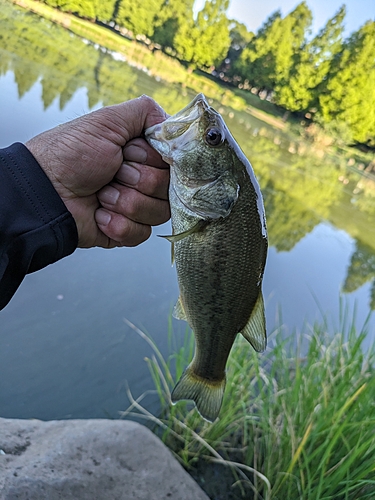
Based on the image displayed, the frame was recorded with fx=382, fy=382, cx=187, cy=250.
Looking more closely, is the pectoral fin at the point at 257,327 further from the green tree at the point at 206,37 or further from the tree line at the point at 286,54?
the green tree at the point at 206,37

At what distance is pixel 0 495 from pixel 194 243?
1.50 meters

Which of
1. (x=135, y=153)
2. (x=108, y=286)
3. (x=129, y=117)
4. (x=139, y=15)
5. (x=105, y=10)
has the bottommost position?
(x=108, y=286)

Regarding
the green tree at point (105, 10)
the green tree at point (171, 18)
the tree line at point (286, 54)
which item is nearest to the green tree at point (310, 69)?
the tree line at point (286, 54)

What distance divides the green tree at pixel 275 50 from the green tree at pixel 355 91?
16.3 feet

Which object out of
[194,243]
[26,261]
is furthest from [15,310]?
[194,243]

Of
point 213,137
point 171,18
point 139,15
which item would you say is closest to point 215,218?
point 213,137

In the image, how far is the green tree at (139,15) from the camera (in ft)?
102

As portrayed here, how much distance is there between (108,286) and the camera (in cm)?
438

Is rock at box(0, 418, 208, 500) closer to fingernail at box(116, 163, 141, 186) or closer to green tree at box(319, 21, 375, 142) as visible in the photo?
fingernail at box(116, 163, 141, 186)

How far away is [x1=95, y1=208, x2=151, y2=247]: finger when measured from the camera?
1.72 m

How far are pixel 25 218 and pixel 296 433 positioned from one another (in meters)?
2.13

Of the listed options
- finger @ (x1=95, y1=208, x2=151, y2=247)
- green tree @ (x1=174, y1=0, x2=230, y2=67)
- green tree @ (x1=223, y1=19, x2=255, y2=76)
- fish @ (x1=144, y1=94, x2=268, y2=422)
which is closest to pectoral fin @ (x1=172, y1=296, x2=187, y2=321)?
fish @ (x1=144, y1=94, x2=268, y2=422)

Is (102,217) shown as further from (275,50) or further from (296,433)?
(275,50)

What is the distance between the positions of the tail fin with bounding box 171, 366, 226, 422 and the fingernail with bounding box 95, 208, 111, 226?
2.48 feet
